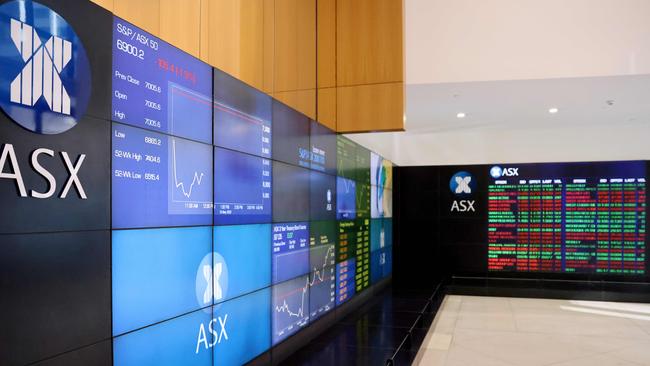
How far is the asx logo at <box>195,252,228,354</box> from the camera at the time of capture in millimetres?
3635

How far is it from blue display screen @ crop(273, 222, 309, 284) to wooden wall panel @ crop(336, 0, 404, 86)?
2.09 m

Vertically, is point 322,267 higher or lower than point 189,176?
lower

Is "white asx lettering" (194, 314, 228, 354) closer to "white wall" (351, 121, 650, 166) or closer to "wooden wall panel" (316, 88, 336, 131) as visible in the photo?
"wooden wall panel" (316, 88, 336, 131)

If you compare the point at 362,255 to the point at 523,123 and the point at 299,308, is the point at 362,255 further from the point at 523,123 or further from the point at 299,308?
the point at 523,123

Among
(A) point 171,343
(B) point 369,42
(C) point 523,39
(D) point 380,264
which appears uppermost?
(C) point 523,39

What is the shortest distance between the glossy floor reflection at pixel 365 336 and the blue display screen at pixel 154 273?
188 cm

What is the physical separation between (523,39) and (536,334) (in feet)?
14.3

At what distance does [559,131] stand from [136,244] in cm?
1131

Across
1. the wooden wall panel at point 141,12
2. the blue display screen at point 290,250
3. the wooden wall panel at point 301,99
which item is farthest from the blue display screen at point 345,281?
the wooden wall panel at point 141,12

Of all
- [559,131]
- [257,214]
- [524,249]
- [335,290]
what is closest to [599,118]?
[559,131]

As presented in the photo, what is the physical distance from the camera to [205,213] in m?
3.72

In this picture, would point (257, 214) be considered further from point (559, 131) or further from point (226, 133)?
point (559, 131)

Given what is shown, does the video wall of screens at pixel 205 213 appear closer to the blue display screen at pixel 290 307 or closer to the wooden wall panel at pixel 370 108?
the blue display screen at pixel 290 307

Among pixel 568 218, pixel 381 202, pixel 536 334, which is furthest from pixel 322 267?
pixel 568 218
